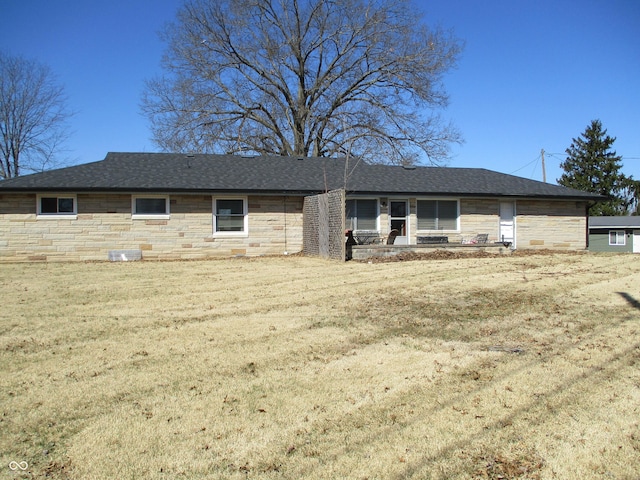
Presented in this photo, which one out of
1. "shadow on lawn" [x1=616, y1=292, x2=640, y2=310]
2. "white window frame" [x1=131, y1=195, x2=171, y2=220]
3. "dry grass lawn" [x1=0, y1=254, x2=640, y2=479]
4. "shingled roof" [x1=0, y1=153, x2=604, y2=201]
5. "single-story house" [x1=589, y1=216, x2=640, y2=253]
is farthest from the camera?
"single-story house" [x1=589, y1=216, x2=640, y2=253]

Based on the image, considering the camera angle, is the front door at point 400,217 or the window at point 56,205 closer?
the window at point 56,205

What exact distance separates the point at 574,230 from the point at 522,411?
66.0 ft

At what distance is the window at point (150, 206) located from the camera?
18.3 meters

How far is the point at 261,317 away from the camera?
7.80 metres

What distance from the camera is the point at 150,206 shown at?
18.5 m

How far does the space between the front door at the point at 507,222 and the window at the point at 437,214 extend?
1.99 metres

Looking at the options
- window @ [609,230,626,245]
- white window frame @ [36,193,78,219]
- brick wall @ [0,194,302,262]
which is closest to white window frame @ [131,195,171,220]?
brick wall @ [0,194,302,262]

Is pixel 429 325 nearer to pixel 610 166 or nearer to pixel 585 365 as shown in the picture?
pixel 585 365

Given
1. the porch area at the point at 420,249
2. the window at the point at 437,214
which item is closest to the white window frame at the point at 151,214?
the porch area at the point at 420,249

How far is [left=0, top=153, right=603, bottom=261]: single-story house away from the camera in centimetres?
1767

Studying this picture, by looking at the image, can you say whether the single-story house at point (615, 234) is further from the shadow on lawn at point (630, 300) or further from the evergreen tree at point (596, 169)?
the shadow on lawn at point (630, 300)

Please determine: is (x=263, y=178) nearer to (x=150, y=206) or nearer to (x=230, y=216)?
(x=230, y=216)

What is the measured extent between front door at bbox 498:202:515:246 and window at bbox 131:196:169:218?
1308 cm

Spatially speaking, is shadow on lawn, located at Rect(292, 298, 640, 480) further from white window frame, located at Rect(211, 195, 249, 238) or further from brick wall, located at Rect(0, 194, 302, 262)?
white window frame, located at Rect(211, 195, 249, 238)
